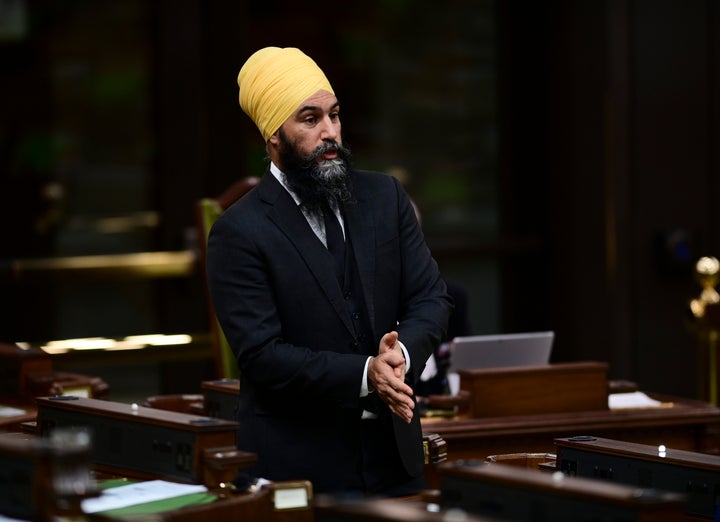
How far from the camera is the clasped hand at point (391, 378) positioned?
9.83 feet

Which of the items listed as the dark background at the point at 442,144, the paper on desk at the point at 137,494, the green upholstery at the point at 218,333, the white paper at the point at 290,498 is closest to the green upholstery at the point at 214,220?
the green upholstery at the point at 218,333

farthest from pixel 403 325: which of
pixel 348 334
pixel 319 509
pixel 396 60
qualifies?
pixel 396 60

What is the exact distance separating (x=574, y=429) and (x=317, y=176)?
1493 millimetres

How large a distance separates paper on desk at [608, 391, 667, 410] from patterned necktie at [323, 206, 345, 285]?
5.30ft

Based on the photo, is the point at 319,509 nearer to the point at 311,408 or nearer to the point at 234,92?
the point at 311,408

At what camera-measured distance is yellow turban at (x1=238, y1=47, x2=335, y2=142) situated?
3.26 meters

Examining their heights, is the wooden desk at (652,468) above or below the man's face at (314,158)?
below

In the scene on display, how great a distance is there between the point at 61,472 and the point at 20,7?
4516 mm

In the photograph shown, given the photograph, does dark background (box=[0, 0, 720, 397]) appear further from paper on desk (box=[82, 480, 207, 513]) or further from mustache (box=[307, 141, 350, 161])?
paper on desk (box=[82, 480, 207, 513])

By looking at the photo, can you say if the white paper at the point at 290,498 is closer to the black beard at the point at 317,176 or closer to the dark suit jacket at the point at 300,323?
the dark suit jacket at the point at 300,323

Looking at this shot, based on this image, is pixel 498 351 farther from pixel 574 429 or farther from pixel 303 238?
pixel 303 238

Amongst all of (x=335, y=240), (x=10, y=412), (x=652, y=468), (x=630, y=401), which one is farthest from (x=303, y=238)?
(x=630, y=401)

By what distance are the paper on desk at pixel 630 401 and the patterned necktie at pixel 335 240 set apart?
63.6 inches

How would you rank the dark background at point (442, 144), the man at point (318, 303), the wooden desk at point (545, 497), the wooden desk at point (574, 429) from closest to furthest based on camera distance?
the wooden desk at point (545, 497) < the man at point (318, 303) < the wooden desk at point (574, 429) < the dark background at point (442, 144)
